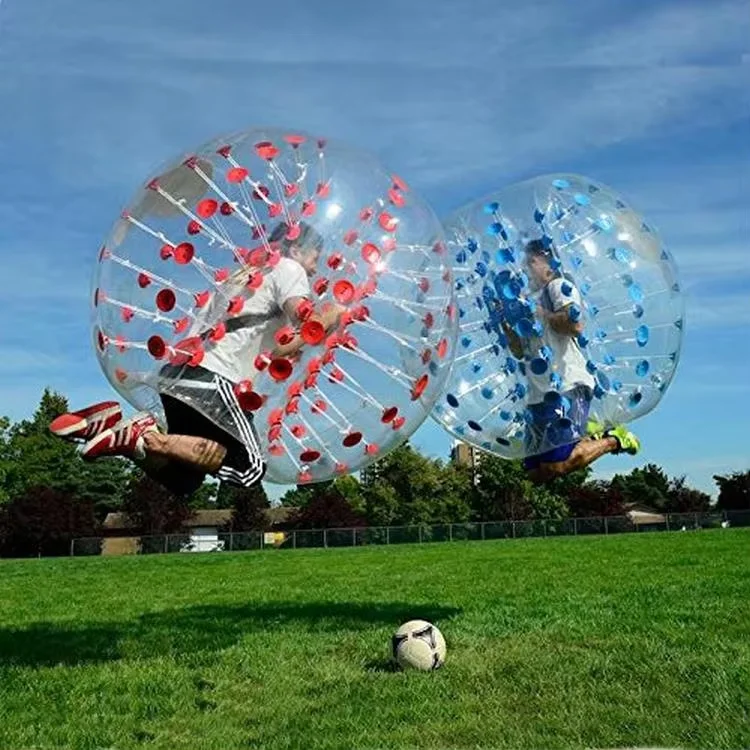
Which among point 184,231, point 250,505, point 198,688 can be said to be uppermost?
point 250,505

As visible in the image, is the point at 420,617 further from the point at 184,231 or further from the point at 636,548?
the point at 636,548

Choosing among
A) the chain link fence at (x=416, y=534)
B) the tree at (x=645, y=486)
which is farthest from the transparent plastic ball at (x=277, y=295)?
the tree at (x=645, y=486)

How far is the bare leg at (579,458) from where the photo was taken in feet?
24.3

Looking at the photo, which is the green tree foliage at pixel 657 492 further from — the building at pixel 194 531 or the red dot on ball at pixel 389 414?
the red dot on ball at pixel 389 414

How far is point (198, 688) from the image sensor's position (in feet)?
22.3

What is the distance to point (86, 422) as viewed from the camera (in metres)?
5.36

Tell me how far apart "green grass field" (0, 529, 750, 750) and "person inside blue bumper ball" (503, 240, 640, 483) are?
1642 mm

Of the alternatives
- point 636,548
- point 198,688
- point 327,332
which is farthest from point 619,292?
point 636,548

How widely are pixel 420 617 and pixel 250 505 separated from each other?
5520 cm

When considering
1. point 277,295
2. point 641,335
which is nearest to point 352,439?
point 277,295

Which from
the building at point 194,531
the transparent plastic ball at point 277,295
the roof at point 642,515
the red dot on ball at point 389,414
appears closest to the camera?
the transparent plastic ball at point 277,295

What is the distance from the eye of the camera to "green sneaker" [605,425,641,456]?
7.59m

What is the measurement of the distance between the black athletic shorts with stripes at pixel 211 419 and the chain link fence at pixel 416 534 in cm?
4126

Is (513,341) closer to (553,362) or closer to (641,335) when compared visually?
(553,362)
